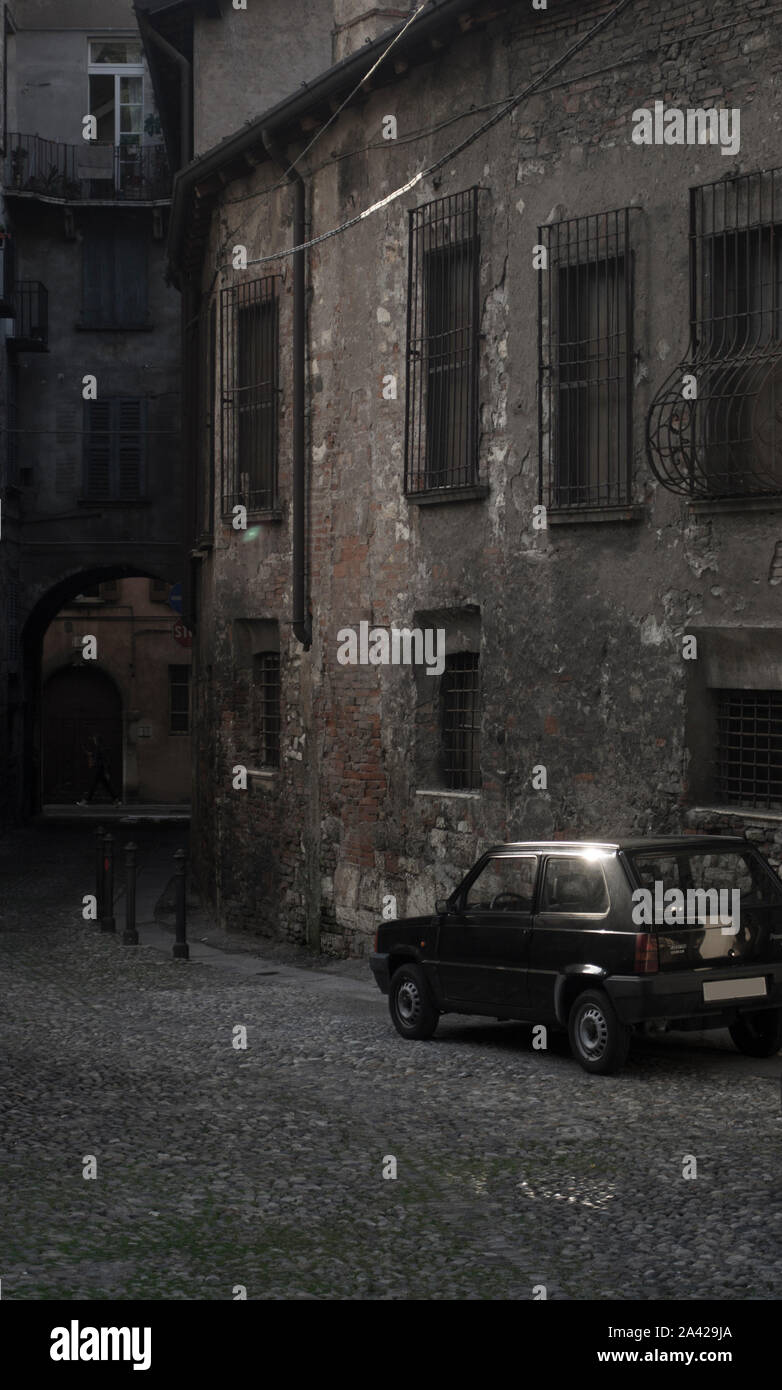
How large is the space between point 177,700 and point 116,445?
30.5 feet

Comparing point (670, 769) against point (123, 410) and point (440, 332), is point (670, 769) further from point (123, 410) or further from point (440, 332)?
point (123, 410)

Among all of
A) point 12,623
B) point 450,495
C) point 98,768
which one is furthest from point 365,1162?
point 98,768

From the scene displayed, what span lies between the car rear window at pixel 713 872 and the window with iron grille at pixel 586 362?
3913 mm

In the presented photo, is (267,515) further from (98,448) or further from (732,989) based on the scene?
(98,448)

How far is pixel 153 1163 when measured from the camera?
27.2 ft

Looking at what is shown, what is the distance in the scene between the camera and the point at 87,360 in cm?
3400

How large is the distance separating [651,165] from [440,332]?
2947mm

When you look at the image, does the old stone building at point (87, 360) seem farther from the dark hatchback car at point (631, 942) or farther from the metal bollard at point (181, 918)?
the dark hatchback car at point (631, 942)

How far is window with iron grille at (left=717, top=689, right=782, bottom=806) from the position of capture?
1295 centimetres

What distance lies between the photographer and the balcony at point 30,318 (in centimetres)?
3241

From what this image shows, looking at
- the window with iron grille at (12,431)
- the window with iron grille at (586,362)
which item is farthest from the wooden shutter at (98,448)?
the window with iron grille at (586,362)

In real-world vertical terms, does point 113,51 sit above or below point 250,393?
above

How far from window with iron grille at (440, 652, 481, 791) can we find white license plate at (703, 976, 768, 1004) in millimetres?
5697
